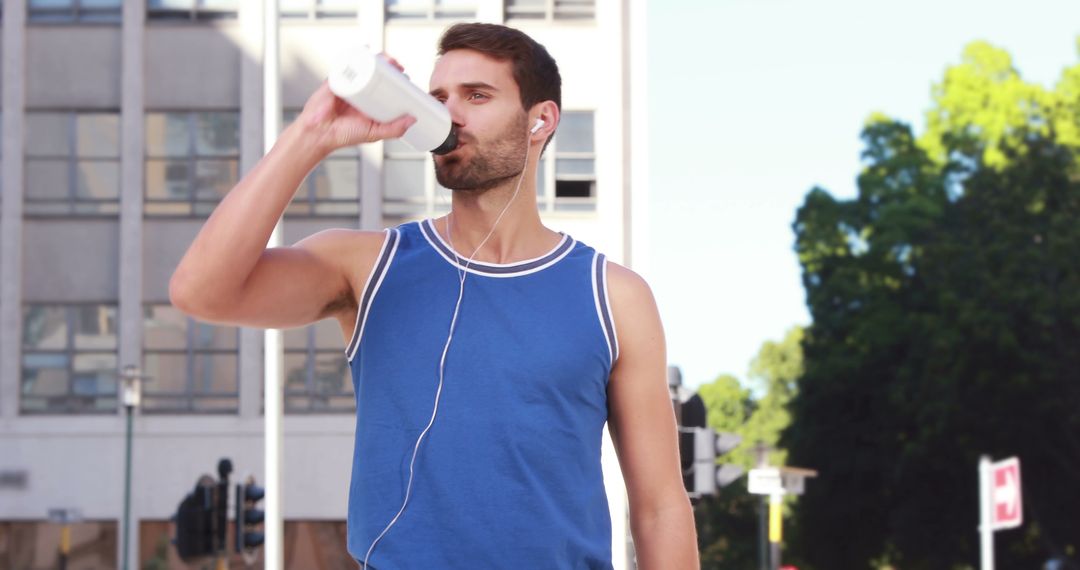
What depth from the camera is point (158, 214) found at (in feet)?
117

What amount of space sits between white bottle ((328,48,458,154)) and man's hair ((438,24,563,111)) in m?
0.24

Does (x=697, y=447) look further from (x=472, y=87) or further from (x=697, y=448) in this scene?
(x=472, y=87)

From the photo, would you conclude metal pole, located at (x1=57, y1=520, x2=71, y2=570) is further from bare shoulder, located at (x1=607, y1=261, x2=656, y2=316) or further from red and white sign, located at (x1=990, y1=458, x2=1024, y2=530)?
bare shoulder, located at (x1=607, y1=261, x2=656, y2=316)

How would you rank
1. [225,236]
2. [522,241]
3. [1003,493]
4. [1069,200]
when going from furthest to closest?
1. [1069,200]
2. [1003,493]
3. [522,241]
4. [225,236]

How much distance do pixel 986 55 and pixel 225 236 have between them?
4547cm

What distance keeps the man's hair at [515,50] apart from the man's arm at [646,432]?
0.34m

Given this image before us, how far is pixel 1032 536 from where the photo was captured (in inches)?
1759

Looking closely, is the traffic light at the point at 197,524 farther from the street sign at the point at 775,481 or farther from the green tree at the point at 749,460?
the green tree at the point at 749,460

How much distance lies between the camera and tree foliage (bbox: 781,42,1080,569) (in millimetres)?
42062

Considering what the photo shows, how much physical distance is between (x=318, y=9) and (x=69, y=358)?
26.7 ft

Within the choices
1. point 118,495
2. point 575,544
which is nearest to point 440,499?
point 575,544

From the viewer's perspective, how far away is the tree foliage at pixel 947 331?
138 ft

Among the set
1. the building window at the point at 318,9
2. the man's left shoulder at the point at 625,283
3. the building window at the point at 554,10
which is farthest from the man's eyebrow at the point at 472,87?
the building window at the point at 318,9

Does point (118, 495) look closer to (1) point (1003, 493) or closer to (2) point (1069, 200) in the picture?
(1) point (1003, 493)
